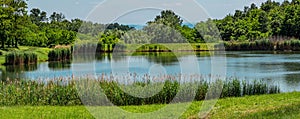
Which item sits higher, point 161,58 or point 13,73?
point 161,58

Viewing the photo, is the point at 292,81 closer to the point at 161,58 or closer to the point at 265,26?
the point at 161,58

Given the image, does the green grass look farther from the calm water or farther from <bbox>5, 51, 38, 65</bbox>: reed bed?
<bbox>5, 51, 38, 65</bbox>: reed bed

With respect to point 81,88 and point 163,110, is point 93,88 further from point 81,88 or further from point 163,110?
point 163,110

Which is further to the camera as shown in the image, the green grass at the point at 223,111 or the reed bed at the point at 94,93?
the reed bed at the point at 94,93

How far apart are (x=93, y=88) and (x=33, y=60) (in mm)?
27480

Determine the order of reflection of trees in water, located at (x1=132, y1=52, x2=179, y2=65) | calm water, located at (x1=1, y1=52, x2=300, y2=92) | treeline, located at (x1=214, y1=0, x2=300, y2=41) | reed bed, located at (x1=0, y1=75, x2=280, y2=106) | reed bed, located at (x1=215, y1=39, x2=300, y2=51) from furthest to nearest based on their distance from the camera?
treeline, located at (x1=214, y1=0, x2=300, y2=41) < reed bed, located at (x1=215, y1=39, x2=300, y2=51) < reflection of trees in water, located at (x1=132, y1=52, x2=179, y2=65) < calm water, located at (x1=1, y1=52, x2=300, y2=92) < reed bed, located at (x1=0, y1=75, x2=280, y2=106)

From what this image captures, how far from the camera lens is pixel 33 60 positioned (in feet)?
127

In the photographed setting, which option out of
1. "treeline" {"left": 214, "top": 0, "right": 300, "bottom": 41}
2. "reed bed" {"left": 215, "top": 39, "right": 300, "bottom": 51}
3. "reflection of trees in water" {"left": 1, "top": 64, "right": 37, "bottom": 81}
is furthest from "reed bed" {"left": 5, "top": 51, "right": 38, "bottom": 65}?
"treeline" {"left": 214, "top": 0, "right": 300, "bottom": 41}

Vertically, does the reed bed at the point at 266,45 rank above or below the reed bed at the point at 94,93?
above

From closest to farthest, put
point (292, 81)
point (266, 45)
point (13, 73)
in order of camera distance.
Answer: point (292, 81)
point (13, 73)
point (266, 45)

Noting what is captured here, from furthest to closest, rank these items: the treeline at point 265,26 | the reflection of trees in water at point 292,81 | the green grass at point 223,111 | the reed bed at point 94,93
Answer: the treeline at point 265,26
the reflection of trees in water at point 292,81
the reed bed at point 94,93
the green grass at point 223,111

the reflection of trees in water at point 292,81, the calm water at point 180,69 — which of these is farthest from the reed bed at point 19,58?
the reflection of trees in water at point 292,81

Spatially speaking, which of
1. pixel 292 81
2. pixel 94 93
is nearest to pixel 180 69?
pixel 292 81

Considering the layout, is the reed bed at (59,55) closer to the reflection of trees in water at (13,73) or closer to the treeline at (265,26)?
the reflection of trees in water at (13,73)
